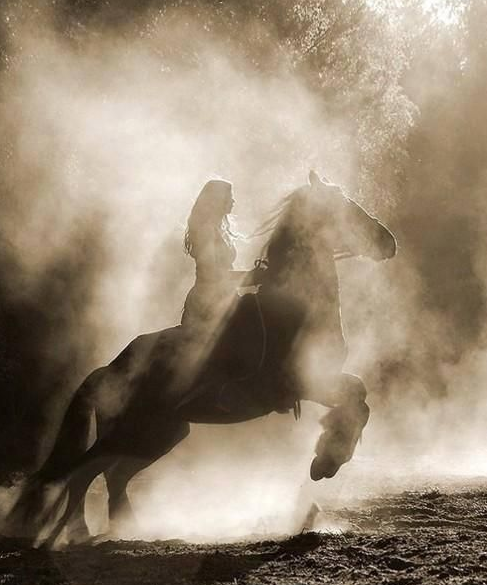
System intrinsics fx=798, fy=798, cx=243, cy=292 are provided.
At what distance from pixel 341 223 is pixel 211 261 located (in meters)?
0.96

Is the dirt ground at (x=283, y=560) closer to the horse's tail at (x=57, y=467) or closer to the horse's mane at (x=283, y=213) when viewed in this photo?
the horse's tail at (x=57, y=467)

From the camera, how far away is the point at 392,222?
22.1 meters

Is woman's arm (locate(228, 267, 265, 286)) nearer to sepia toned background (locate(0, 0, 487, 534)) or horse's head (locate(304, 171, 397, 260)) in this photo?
horse's head (locate(304, 171, 397, 260))

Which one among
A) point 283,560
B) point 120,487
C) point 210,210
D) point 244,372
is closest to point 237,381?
point 244,372

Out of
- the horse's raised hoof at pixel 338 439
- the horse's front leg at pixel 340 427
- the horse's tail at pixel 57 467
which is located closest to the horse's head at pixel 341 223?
the horse's front leg at pixel 340 427

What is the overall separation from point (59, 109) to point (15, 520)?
754 cm

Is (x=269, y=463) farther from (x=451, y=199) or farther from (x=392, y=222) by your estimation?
(x=451, y=199)

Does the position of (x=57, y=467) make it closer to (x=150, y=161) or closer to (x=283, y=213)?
(x=283, y=213)

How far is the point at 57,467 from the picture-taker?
5.32 meters

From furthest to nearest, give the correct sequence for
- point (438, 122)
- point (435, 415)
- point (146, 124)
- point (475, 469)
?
1. point (438, 122)
2. point (435, 415)
3. point (146, 124)
4. point (475, 469)

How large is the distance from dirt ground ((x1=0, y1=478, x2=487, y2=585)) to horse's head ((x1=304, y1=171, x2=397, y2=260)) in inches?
74.3

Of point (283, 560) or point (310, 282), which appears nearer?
point (283, 560)

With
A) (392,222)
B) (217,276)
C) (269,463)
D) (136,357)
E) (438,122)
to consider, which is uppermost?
(438,122)

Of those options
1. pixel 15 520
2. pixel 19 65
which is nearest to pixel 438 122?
→ pixel 19 65
